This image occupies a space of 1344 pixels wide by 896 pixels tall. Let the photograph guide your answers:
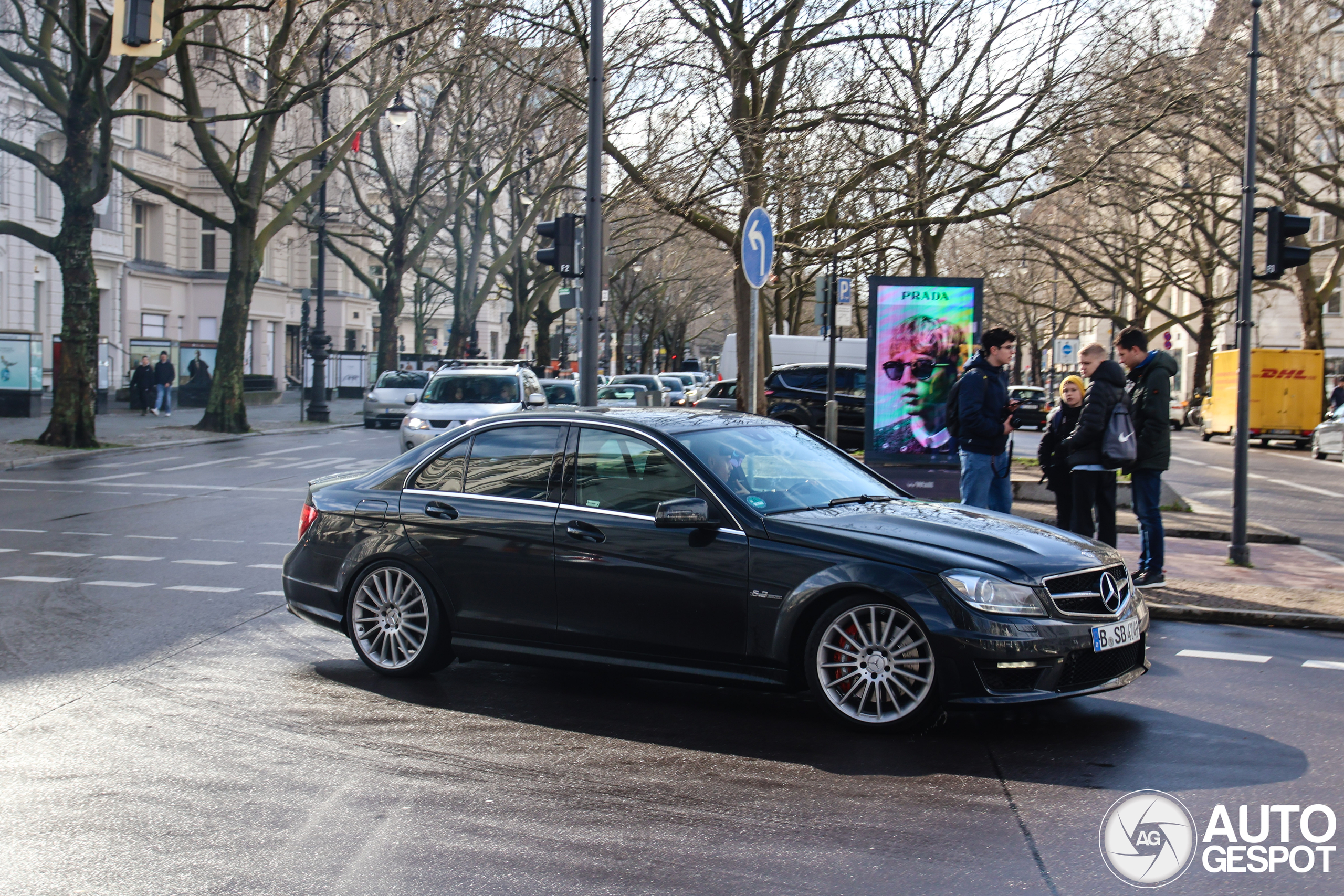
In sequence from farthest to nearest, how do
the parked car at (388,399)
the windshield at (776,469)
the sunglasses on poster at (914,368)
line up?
1. the parked car at (388,399)
2. the sunglasses on poster at (914,368)
3. the windshield at (776,469)

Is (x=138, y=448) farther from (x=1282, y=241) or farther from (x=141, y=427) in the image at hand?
(x=1282, y=241)

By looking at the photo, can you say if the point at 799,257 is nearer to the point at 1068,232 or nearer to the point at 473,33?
the point at 473,33

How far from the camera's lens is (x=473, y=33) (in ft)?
61.7

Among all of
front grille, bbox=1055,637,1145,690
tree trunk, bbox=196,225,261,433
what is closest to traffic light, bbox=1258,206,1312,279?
front grille, bbox=1055,637,1145,690

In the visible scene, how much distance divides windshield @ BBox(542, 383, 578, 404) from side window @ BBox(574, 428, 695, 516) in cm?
2336

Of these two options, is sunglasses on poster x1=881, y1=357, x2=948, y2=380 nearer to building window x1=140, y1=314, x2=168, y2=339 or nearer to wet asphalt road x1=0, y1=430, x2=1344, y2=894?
wet asphalt road x1=0, y1=430, x2=1344, y2=894

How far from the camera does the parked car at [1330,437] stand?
28.7 meters

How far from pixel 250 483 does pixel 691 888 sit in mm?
15297

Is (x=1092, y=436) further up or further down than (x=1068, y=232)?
further down

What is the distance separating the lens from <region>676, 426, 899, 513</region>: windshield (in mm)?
6102

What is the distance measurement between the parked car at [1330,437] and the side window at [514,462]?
87.8 ft

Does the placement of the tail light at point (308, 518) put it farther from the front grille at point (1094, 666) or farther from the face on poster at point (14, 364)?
the face on poster at point (14, 364)

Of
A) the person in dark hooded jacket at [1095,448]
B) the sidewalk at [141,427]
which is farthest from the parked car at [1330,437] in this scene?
the sidewalk at [141,427]

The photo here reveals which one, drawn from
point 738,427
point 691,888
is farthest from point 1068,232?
point 691,888
